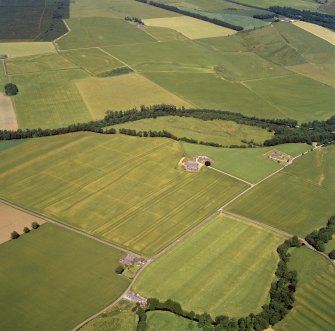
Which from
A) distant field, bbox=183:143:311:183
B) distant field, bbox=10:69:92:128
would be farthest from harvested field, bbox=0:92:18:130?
distant field, bbox=183:143:311:183

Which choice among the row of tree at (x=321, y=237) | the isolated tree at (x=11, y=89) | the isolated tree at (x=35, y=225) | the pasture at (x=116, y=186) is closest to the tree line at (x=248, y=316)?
the row of tree at (x=321, y=237)

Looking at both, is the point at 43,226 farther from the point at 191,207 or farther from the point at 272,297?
the point at 272,297

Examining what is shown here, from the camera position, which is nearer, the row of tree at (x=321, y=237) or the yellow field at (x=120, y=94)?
the row of tree at (x=321, y=237)

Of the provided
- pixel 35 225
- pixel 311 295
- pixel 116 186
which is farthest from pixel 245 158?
pixel 35 225

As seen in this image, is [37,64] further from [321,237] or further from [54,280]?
[321,237]

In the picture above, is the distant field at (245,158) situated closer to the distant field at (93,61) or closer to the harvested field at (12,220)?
the harvested field at (12,220)

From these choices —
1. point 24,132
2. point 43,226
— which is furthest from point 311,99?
point 43,226
